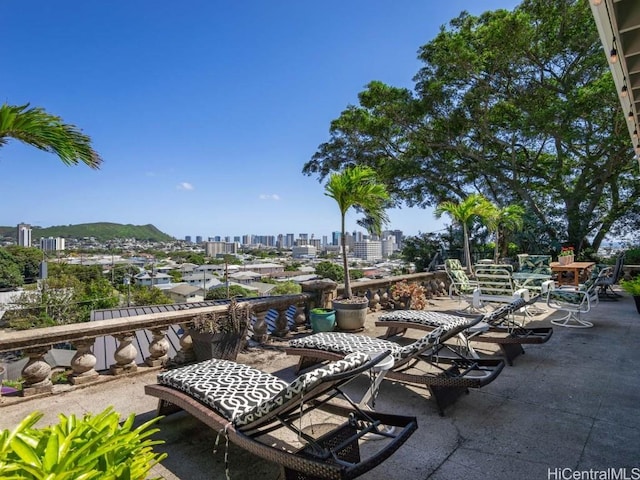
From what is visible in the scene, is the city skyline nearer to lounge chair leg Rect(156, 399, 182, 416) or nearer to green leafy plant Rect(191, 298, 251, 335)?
green leafy plant Rect(191, 298, 251, 335)

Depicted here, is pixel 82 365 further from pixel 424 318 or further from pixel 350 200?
→ pixel 350 200

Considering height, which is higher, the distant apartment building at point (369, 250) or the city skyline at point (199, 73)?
the city skyline at point (199, 73)

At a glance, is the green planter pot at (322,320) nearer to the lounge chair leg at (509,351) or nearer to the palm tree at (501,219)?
the lounge chair leg at (509,351)

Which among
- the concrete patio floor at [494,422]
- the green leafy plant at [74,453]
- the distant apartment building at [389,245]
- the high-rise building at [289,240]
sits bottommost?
the concrete patio floor at [494,422]

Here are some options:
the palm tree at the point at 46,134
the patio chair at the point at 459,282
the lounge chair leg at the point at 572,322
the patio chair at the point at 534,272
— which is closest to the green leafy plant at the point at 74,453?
the palm tree at the point at 46,134

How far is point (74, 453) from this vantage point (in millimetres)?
1062

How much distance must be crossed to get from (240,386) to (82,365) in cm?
211

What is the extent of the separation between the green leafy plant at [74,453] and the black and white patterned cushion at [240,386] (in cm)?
78

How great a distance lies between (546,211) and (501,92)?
17.1ft

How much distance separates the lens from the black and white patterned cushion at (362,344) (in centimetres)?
286

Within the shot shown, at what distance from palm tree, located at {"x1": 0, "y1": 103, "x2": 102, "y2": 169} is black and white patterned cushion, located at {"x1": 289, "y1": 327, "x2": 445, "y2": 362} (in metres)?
3.12

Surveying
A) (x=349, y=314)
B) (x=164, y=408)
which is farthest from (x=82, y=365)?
(x=349, y=314)

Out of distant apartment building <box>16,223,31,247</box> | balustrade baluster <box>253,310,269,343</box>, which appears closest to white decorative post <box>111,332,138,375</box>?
balustrade baluster <box>253,310,269,343</box>

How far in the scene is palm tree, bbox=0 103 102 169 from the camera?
3252 millimetres
